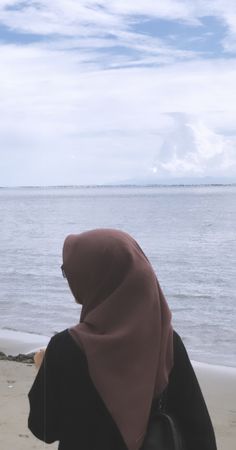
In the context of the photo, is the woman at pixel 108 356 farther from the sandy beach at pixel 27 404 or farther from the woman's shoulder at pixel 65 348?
the sandy beach at pixel 27 404

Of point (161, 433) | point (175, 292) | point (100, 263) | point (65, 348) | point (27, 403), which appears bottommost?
point (175, 292)

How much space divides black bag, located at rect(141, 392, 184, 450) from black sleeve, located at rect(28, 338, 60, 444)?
278 millimetres

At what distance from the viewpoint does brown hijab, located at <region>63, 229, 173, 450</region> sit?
1.64 metres

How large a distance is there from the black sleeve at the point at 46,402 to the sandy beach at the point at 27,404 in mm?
2622

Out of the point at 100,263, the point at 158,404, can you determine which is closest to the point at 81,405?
the point at 158,404

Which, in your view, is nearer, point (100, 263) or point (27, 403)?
point (100, 263)

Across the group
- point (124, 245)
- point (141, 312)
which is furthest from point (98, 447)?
point (124, 245)

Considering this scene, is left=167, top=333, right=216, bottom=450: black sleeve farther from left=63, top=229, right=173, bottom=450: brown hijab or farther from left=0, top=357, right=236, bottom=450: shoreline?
left=0, top=357, right=236, bottom=450: shoreline

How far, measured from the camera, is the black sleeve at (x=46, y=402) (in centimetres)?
174

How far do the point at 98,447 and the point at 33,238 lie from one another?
3424 centimetres

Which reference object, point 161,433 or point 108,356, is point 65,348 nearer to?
point 108,356

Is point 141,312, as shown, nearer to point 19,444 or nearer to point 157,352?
point 157,352

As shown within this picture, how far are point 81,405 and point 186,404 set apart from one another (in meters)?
0.32

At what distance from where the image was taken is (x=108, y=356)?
1.65 metres
